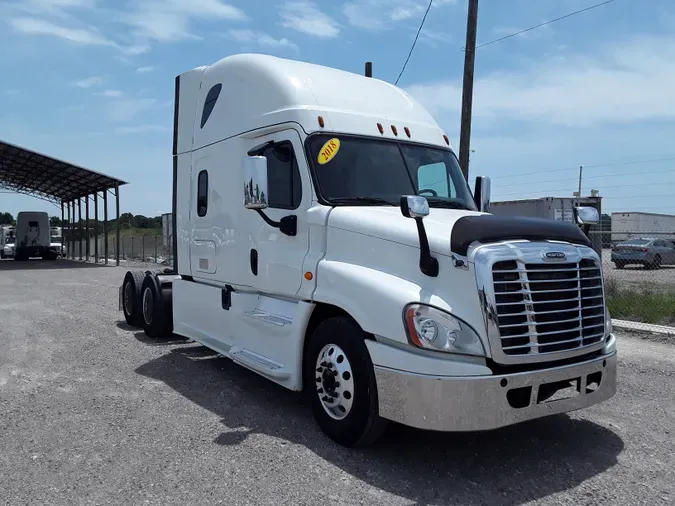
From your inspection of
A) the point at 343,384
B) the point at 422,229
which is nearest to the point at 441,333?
the point at 422,229

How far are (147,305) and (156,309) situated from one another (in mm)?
410

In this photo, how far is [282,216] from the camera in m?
5.52

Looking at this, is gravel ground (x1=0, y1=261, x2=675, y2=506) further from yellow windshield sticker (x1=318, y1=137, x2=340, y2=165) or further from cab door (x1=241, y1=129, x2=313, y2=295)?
yellow windshield sticker (x1=318, y1=137, x2=340, y2=165)

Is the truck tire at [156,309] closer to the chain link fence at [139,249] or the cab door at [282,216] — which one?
the cab door at [282,216]

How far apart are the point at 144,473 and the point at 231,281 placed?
2.57 meters

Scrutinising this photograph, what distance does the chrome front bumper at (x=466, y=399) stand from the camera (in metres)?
3.97

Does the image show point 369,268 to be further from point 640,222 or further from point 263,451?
point 640,222

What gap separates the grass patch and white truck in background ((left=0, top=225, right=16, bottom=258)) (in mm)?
45891

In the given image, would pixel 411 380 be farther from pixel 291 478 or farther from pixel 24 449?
pixel 24 449

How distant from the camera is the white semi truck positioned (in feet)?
13.4

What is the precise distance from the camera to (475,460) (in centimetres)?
454

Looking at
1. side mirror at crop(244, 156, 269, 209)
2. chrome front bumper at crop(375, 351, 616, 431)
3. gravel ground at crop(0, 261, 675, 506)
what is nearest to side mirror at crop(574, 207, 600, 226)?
chrome front bumper at crop(375, 351, 616, 431)

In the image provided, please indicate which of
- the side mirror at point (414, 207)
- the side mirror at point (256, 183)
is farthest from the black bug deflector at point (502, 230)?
the side mirror at point (256, 183)

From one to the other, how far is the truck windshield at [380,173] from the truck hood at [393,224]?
214 mm
